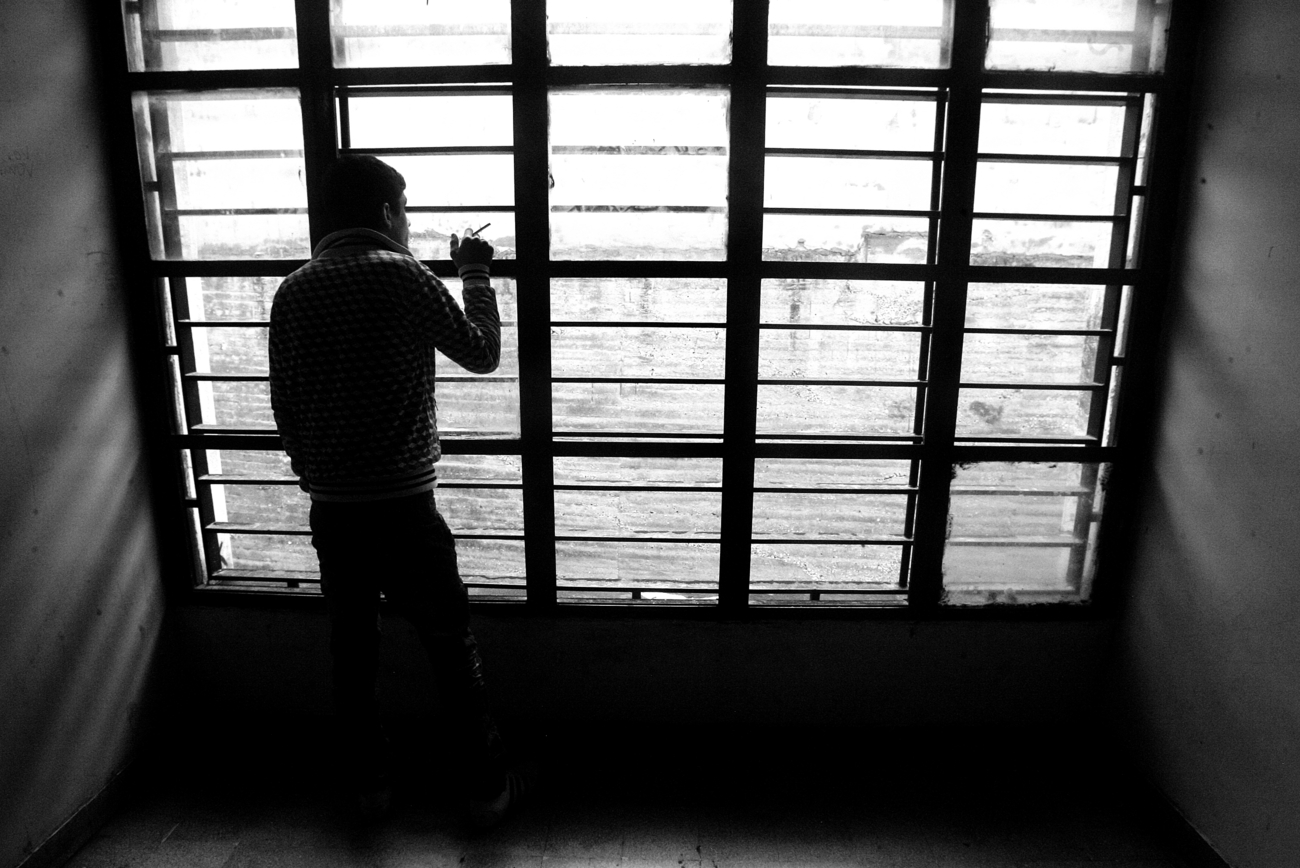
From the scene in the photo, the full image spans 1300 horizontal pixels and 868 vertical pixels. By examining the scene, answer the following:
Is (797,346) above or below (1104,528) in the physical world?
above

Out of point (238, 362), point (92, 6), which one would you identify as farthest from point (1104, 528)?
point (92, 6)

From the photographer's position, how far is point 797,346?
6.98ft

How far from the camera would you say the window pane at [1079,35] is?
1.98 meters

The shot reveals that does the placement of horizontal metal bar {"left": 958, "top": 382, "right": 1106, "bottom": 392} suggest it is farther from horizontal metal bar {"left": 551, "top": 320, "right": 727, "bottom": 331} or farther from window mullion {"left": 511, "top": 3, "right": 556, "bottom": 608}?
window mullion {"left": 511, "top": 3, "right": 556, "bottom": 608}

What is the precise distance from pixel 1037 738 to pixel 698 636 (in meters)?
1.19

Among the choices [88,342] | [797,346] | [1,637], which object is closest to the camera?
[1,637]

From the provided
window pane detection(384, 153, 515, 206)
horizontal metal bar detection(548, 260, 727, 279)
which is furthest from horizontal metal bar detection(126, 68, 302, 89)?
horizontal metal bar detection(548, 260, 727, 279)

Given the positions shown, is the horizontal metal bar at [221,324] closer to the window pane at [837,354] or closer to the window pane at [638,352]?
the window pane at [638,352]

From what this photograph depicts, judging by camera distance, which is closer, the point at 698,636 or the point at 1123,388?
the point at 1123,388

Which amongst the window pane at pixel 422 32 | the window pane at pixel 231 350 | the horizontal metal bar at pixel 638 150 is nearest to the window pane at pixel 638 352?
the horizontal metal bar at pixel 638 150

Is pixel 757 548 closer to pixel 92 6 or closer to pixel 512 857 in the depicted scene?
pixel 512 857

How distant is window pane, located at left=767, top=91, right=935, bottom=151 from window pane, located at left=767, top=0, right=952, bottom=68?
100mm

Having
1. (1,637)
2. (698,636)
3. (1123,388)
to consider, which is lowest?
(698,636)

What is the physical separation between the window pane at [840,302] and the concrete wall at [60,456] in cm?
195
